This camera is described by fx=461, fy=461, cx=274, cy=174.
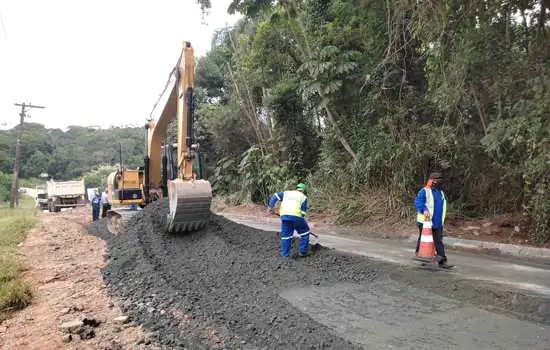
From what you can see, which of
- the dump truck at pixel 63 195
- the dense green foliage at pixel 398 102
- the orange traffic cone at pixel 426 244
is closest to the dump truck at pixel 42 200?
the dump truck at pixel 63 195

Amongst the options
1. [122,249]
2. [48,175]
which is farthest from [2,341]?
[48,175]

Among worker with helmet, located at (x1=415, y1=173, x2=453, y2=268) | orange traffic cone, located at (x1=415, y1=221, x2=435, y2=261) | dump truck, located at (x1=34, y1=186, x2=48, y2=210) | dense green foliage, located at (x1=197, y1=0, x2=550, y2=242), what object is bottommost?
dump truck, located at (x1=34, y1=186, x2=48, y2=210)

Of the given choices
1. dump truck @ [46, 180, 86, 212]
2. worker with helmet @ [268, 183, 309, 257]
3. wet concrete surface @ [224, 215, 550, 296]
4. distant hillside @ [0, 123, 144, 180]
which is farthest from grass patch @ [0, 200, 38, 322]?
distant hillside @ [0, 123, 144, 180]

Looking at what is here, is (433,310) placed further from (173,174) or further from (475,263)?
(173,174)

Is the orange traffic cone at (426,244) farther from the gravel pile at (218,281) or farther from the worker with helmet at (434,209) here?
the gravel pile at (218,281)

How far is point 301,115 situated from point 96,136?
6711 cm

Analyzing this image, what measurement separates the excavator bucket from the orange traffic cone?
406 centimetres

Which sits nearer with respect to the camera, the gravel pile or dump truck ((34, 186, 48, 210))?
the gravel pile

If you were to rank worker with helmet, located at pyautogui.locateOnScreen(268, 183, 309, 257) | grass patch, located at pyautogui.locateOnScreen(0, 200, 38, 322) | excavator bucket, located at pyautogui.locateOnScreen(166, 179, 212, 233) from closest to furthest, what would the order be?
grass patch, located at pyautogui.locateOnScreen(0, 200, 38, 322), worker with helmet, located at pyautogui.locateOnScreen(268, 183, 309, 257), excavator bucket, located at pyautogui.locateOnScreen(166, 179, 212, 233)

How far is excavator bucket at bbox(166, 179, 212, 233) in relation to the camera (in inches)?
349

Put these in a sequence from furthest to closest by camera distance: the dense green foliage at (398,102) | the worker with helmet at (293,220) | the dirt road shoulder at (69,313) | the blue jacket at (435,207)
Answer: the dense green foliage at (398,102)
the worker with helmet at (293,220)
the blue jacket at (435,207)
the dirt road shoulder at (69,313)

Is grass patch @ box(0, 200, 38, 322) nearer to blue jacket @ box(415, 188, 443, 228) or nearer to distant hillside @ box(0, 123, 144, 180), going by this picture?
blue jacket @ box(415, 188, 443, 228)

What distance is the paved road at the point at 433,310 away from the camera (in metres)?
4.64

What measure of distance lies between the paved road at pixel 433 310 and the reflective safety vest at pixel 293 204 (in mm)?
1916
